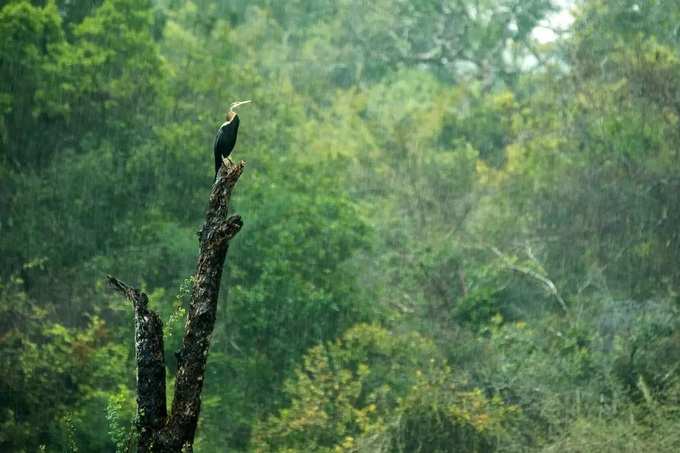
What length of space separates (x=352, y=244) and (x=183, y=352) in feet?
47.9

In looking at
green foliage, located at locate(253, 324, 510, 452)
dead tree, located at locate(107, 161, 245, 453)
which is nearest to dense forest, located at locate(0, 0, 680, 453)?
green foliage, located at locate(253, 324, 510, 452)

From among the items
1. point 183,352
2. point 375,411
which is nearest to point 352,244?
point 375,411

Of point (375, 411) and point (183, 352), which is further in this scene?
point (375, 411)

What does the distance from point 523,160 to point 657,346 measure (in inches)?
379

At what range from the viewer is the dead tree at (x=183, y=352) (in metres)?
7.61

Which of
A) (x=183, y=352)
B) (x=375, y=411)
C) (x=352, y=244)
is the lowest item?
(x=183, y=352)

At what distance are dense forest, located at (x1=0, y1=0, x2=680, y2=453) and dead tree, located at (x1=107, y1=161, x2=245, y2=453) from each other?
8.55 meters

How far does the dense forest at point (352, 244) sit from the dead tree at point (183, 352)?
855 cm

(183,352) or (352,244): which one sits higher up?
(352,244)

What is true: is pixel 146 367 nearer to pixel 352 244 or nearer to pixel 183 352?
pixel 183 352

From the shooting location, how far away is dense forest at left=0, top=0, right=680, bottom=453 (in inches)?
680

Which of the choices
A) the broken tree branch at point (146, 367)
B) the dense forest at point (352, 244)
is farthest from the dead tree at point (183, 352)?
the dense forest at point (352, 244)

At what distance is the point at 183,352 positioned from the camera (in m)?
7.74

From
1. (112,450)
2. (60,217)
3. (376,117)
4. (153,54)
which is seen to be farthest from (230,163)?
(376,117)
